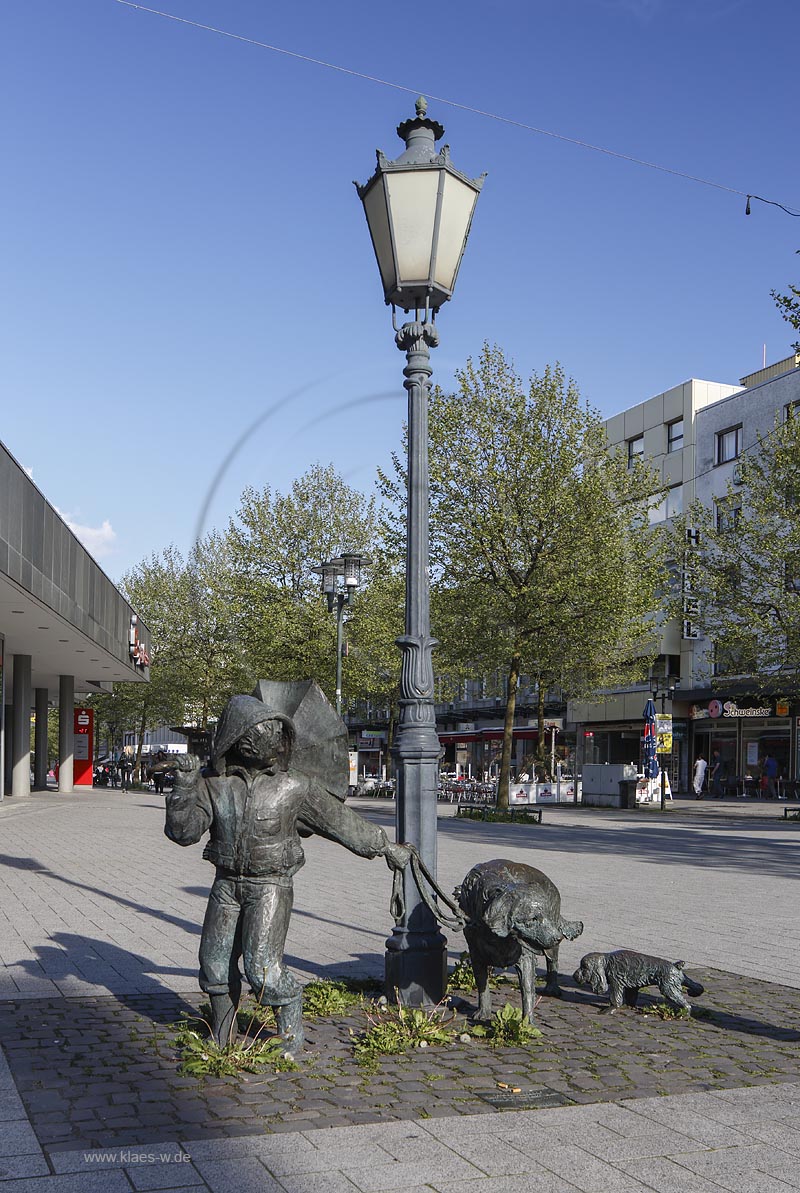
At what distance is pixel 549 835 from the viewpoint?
21.5 metres

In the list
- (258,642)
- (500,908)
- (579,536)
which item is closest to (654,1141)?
(500,908)

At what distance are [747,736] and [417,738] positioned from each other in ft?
132

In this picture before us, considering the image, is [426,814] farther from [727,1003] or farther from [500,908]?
[727,1003]

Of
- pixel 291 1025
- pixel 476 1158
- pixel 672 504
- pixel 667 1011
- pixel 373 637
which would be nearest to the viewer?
pixel 476 1158

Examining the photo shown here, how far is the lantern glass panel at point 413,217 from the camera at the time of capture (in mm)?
6555

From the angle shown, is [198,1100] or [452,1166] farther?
[198,1100]

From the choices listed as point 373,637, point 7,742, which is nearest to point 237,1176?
point 373,637

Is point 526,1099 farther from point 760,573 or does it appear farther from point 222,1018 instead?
point 760,573

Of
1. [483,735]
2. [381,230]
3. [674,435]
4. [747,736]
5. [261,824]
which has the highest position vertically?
[674,435]

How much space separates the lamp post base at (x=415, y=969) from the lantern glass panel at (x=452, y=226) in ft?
12.0

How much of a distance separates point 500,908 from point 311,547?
117ft

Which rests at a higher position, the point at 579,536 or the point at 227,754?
the point at 579,536

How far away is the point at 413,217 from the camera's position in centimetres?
661

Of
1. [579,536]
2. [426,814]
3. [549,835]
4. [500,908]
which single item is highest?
[579,536]
